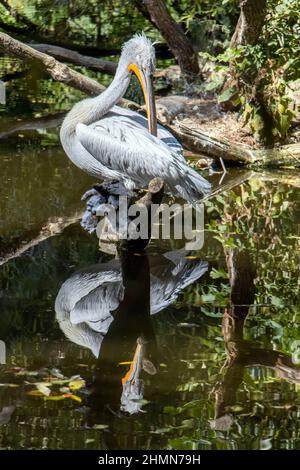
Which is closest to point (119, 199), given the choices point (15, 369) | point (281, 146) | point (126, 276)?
point (126, 276)

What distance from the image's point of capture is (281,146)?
9.27 m

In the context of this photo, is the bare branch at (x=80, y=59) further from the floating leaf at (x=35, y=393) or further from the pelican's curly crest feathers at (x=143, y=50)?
the floating leaf at (x=35, y=393)

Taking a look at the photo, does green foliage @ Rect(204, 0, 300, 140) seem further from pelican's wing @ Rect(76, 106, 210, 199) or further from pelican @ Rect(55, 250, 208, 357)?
pelican @ Rect(55, 250, 208, 357)

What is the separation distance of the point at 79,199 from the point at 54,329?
9.53ft

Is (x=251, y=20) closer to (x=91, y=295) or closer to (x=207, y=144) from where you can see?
(x=207, y=144)

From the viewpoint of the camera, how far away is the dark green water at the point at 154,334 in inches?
161

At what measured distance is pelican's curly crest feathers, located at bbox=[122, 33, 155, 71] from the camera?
7266mm

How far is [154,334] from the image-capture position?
5164mm

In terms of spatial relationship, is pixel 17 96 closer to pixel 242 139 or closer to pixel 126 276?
pixel 242 139

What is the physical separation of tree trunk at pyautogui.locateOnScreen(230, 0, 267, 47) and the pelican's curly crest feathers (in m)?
1.69

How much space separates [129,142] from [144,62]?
2.32 ft

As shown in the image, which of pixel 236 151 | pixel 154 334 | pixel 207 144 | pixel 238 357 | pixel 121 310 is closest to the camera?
pixel 238 357

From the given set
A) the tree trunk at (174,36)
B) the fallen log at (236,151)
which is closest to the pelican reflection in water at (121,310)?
the fallen log at (236,151)

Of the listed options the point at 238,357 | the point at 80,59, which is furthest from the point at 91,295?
the point at 80,59
